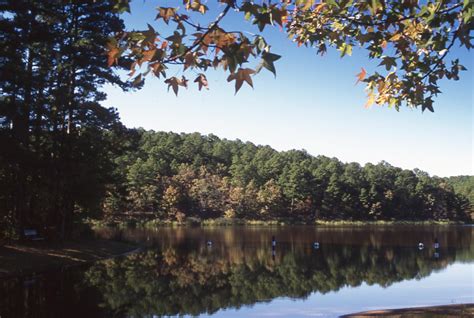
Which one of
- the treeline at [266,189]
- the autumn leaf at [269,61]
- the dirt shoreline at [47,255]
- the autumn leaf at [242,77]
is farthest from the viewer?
the treeline at [266,189]

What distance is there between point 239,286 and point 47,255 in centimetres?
966

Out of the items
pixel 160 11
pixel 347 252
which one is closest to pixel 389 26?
pixel 160 11

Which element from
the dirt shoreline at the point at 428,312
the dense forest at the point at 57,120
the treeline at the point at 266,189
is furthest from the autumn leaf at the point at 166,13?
the treeline at the point at 266,189

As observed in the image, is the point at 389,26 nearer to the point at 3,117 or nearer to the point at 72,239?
the point at 3,117

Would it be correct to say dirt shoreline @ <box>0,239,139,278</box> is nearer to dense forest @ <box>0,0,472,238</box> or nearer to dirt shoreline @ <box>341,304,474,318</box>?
dense forest @ <box>0,0,472,238</box>

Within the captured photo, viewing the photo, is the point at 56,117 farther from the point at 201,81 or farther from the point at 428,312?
the point at 201,81

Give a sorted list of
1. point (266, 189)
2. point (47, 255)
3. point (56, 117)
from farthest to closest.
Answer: point (266, 189) < point (56, 117) < point (47, 255)

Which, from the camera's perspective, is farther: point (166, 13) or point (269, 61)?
point (166, 13)

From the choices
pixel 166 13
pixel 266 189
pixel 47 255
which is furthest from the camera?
pixel 266 189

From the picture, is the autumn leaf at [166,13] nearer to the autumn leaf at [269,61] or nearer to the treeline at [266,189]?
the autumn leaf at [269,61]

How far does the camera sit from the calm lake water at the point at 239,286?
47.0 ft

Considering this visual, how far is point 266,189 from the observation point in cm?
9344

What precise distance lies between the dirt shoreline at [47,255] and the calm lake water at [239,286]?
0.78m

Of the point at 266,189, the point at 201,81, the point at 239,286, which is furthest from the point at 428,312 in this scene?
the point at 266,189
